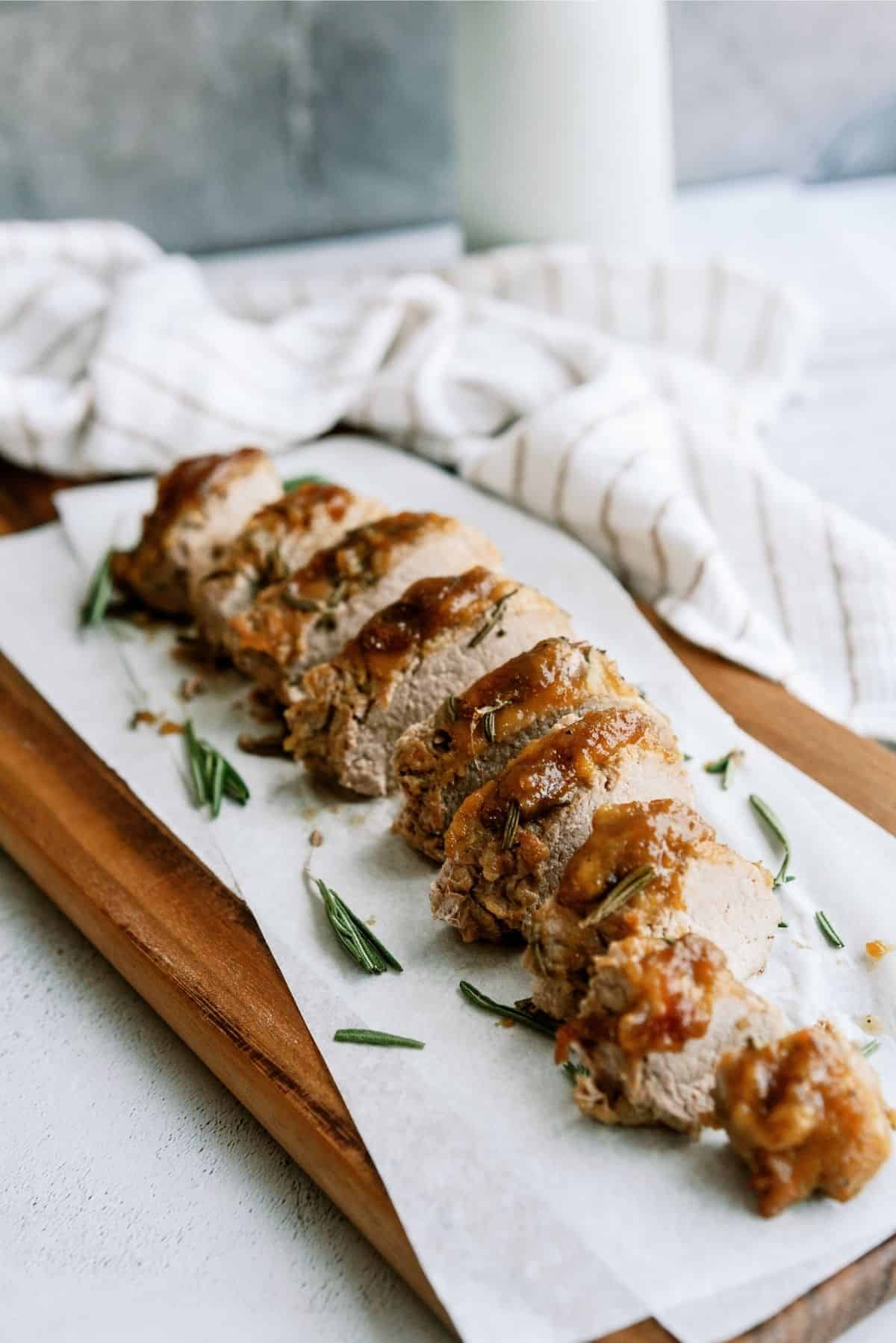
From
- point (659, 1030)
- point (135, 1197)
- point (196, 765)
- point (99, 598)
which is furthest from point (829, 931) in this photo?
point (99, 598)

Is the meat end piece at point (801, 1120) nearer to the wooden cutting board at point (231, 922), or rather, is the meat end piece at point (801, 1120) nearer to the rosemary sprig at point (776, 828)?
the wooden cutting board at point (231, 922)

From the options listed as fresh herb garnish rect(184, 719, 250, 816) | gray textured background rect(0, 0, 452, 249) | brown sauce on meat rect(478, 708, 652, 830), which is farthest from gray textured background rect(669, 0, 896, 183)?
brown sauce on meat rect(478, 708, 652, 830)

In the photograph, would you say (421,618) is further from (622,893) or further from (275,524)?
(622,893)

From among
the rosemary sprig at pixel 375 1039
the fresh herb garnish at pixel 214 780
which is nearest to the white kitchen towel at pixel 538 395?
the fresh herb garnish at pixel 214 780

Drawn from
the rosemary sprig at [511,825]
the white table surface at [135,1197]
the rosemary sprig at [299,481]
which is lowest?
the white table surface at [135,1197]

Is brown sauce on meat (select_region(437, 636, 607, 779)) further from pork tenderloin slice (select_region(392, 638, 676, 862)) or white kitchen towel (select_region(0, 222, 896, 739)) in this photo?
white kitchen towel (select_region(0, 222, 896, 739))

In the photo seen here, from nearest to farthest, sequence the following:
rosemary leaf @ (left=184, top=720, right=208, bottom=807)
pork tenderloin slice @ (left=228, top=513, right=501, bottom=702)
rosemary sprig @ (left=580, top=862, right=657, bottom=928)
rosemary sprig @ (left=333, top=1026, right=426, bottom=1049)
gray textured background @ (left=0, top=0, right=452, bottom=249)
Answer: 1. rosemary sprig @ (left=580, top=862, right=657, bottom=928)
2. rosemary sprig @ (left=333, top=1026, right=426, bottom=1049)
3. rosemary leaf @ (left=184, top=720, right=208, bottom=807)
4. pork tenderloin slice @ (left=228, top=513, right=501, bottom=702)
5. gray textured background @ (left=0, top=0, right=452, bottom=249)
